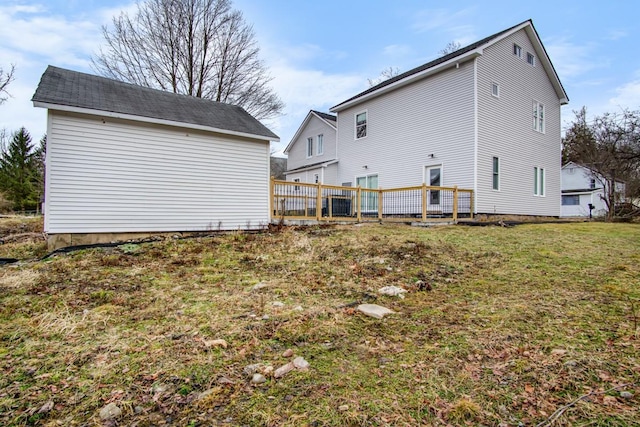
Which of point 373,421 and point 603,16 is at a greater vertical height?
point 603,16

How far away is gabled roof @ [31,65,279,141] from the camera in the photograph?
7.38 metres

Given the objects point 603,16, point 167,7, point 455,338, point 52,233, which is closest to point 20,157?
point 167,7

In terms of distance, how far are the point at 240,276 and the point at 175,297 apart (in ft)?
3.51

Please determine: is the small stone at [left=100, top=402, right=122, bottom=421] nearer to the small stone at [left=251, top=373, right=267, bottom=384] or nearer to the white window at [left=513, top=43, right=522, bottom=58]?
the small stone at [left=251, top=373, right=267, bottom=384]

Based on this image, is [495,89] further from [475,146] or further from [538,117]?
[538,117]

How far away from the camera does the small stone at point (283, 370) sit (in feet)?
6.79

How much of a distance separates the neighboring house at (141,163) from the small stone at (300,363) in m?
7.40

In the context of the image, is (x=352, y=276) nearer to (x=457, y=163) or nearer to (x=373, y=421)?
(x=373, y=421)

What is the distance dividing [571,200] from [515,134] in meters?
20.5

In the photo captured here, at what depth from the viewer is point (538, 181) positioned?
1396 cm

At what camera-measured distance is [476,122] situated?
11438 millimetres

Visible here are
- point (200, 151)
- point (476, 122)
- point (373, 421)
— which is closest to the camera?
point (373, 421)

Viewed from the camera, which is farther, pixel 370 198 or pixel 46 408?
pixel 370 198

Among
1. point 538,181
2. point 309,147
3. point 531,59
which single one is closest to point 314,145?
point 309,147
